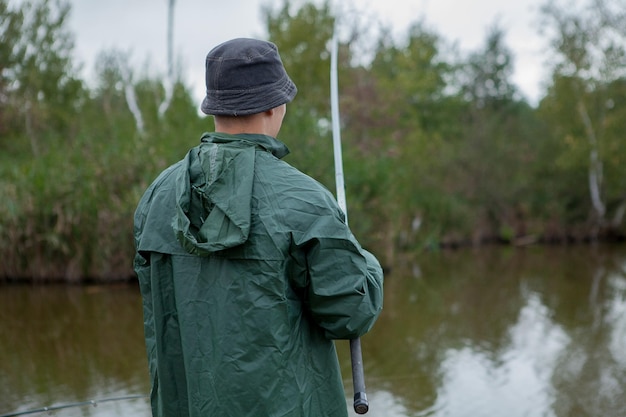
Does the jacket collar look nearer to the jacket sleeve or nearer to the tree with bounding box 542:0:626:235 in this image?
the jacket sleeve

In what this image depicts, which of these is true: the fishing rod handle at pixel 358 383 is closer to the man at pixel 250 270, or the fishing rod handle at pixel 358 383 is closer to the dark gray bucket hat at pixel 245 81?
the man at pixel 250 270

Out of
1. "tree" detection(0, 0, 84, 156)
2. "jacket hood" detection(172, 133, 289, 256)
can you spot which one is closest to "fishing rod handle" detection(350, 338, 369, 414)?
"jacket hood" detection(172, 133, 289, 256)

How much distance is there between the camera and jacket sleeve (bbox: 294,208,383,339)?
177 centimetres

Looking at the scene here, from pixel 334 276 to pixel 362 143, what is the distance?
15.1m

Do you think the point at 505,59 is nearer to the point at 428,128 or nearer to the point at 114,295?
the point at 428,128

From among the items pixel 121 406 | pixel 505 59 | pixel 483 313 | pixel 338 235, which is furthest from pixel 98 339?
pixel 505 59

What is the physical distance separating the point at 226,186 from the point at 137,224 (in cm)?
37

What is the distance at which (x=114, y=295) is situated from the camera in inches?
388

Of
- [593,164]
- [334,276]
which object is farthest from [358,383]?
[593,164]

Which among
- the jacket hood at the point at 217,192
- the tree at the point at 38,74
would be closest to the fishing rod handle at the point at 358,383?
the jacket hood at the point at 217,192

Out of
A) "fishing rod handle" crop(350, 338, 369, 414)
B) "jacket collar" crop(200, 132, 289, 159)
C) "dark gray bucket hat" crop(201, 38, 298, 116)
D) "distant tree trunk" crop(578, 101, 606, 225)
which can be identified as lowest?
"distant tree trunk" crop(578, 101, 606, 225)

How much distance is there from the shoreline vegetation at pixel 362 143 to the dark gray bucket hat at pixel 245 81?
8582 mm

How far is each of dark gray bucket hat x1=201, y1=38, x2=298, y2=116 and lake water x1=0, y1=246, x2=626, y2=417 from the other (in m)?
2.97

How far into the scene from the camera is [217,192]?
1.82 metres
